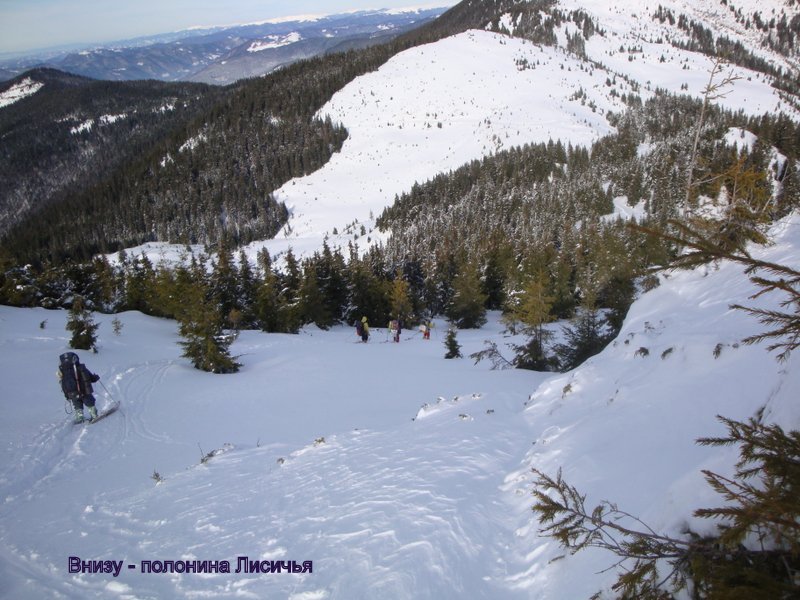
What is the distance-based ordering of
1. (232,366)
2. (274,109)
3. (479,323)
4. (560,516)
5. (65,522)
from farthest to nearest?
(274,109) → (479,323) → (232,366) → (65,522) → (560,516)

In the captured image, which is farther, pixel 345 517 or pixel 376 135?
pixel 376 135

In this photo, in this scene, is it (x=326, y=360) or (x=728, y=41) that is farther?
(x=728, y=41)

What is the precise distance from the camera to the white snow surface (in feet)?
16.0

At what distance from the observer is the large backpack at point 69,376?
35.1ft

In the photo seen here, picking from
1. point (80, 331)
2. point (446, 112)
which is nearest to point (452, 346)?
point (80, 331)

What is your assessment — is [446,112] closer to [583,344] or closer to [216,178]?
[216,178]

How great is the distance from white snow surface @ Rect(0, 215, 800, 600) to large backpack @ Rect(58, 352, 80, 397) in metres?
0.96

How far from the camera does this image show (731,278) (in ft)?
33.1

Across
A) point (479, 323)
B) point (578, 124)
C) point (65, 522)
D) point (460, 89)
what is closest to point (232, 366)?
point (65, 522)

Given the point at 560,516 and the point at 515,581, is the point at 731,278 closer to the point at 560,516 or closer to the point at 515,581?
the point at 560,516

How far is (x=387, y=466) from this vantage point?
24.9 feet

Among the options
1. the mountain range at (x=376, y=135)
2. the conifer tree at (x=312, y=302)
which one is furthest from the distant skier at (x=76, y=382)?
the mountain range at (x=376, y=135)

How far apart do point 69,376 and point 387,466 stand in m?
8.84

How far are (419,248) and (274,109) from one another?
4062 inches
